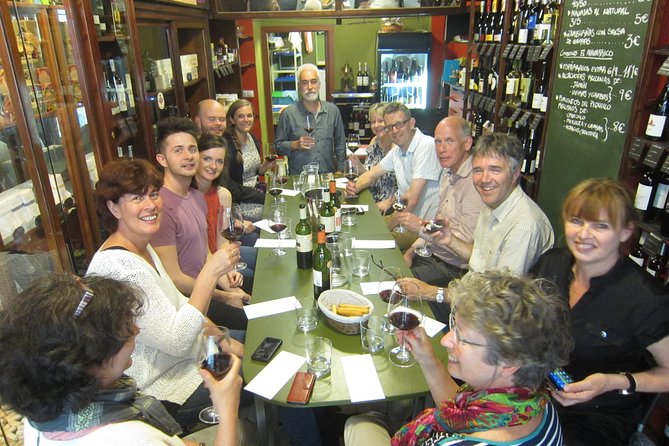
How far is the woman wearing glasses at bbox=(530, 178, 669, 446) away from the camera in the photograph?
156 centimetres

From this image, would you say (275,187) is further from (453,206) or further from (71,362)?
(71,362)

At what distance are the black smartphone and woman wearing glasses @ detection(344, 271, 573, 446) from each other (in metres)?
0.65

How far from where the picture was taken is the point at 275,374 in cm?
161

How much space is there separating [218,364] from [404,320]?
70 centimetres

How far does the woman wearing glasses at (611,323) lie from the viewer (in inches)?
61.3

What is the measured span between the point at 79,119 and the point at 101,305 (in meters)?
1.94

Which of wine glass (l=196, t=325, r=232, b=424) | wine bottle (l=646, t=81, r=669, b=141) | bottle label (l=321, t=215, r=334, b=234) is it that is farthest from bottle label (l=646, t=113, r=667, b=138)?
wine glass (l=196, t=325, r=232, b=424)

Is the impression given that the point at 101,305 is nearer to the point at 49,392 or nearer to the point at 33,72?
the point at 49,392

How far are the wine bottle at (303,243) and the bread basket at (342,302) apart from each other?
0.47 metres

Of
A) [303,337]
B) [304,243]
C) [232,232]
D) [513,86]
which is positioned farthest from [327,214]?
[513,86]

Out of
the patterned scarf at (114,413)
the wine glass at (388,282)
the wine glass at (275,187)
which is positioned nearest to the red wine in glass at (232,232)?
the wine glass at (388,282)

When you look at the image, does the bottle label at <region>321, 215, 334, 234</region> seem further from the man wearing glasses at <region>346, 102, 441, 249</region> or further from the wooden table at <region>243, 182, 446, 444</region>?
the man wearing glasses at <region>346, 102, 441, 249</region>

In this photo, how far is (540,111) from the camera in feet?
12.0

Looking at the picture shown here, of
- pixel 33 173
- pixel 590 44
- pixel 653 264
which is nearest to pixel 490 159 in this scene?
pixel 653 264
